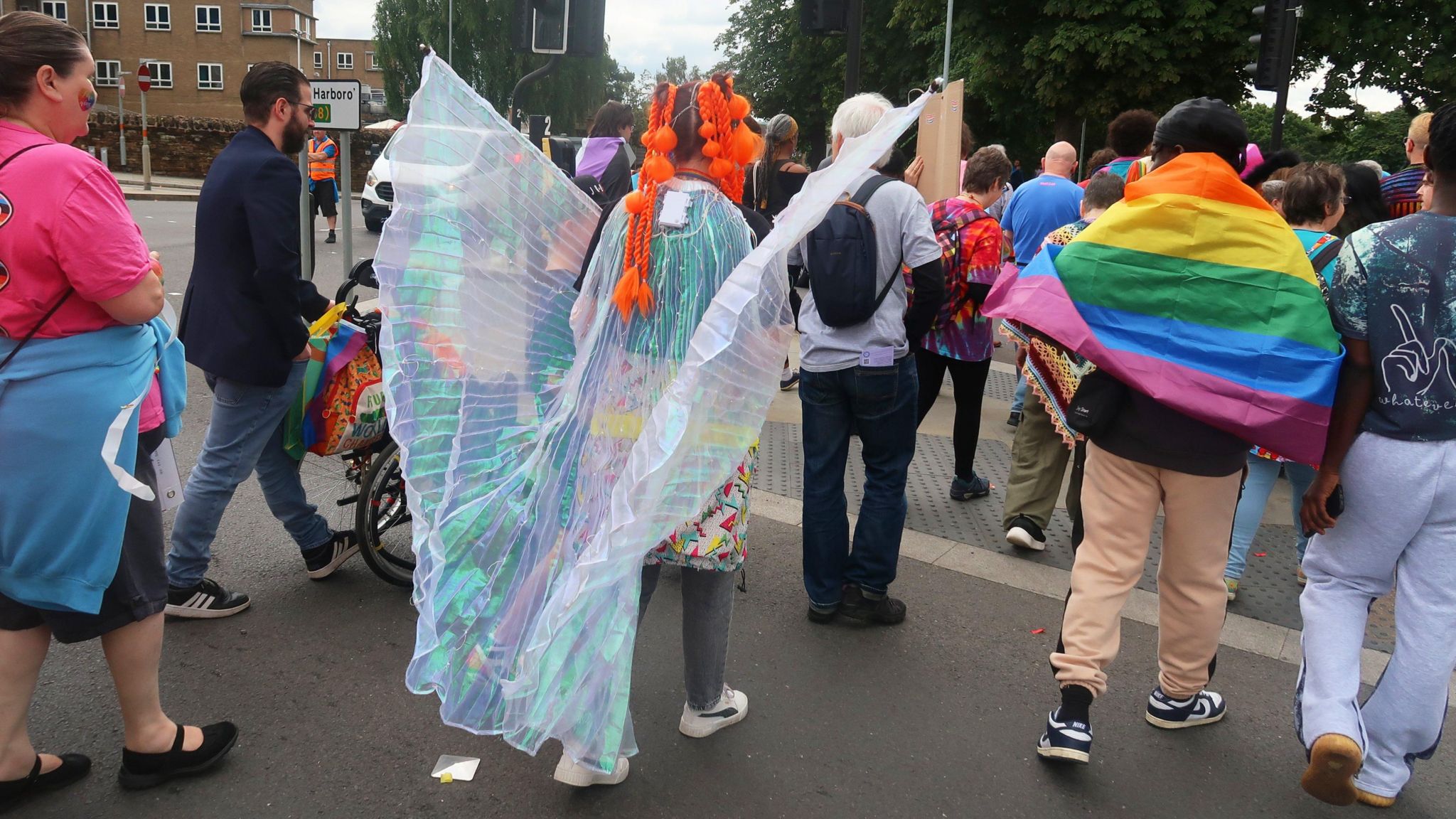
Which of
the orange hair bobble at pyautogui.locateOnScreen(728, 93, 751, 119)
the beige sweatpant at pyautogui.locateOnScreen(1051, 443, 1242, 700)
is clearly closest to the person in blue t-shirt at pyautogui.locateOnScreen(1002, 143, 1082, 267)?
the beige sweatpant at pyautogui.locateOnScreen(1051, 443, 1242, 700)

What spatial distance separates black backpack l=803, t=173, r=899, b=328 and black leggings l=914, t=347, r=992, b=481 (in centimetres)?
166

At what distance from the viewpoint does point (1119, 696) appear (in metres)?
3.39

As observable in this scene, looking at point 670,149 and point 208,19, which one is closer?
point 670,149

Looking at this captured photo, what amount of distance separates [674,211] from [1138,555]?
1669mm

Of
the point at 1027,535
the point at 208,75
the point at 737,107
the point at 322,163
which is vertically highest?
the point at 208,75

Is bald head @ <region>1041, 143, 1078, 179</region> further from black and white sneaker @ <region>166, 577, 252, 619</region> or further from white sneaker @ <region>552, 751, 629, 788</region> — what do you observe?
black and white sneaker @ <region>166, 577, 252, 619</region>

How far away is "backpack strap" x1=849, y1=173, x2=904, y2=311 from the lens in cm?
355

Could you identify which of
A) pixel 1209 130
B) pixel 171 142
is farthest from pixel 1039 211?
pixel 171 142

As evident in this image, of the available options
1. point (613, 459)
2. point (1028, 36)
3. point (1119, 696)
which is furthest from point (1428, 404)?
point (1028, 36)

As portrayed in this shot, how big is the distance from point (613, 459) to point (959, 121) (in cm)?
422

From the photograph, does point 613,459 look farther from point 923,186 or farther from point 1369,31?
point 1369,31

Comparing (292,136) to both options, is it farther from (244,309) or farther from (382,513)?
(382,513)

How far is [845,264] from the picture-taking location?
3.48m

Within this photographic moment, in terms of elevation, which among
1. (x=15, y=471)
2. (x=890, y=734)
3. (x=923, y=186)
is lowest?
(x=890, y=734)
